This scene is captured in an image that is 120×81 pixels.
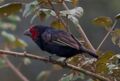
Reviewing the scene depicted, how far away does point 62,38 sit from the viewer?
9.22ft

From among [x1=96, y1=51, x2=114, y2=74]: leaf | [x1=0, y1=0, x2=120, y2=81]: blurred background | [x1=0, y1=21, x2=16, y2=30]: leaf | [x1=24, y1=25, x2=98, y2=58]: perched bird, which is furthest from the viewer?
[x1=0, y1=0, x2=120, y2=81]: blurred background

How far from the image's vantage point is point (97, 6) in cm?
857

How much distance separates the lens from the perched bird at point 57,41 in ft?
9.13

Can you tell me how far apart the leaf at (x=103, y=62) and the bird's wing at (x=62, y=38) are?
0.21 m

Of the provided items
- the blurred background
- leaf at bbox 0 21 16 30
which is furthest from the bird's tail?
the blurred background

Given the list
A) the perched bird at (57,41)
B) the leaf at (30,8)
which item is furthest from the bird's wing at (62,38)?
the leaf at (30,8)

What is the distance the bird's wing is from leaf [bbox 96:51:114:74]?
207 mm

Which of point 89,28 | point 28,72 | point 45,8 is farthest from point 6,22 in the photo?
point 89,28

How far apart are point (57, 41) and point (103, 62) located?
0.38m

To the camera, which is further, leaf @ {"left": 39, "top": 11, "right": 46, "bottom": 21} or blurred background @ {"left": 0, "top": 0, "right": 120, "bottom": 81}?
blurred background @ {"left": 0, "top": 0, "right": 120, "bottom": 81}

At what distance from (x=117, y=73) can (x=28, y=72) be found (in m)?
5.04

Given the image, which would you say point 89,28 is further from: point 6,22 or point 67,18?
point 67,18

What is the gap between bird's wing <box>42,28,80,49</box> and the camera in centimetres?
278

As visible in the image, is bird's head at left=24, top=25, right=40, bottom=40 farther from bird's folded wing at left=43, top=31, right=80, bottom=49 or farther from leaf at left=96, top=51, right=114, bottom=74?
leaf at left=96, top=51, right=114, bottom=74
